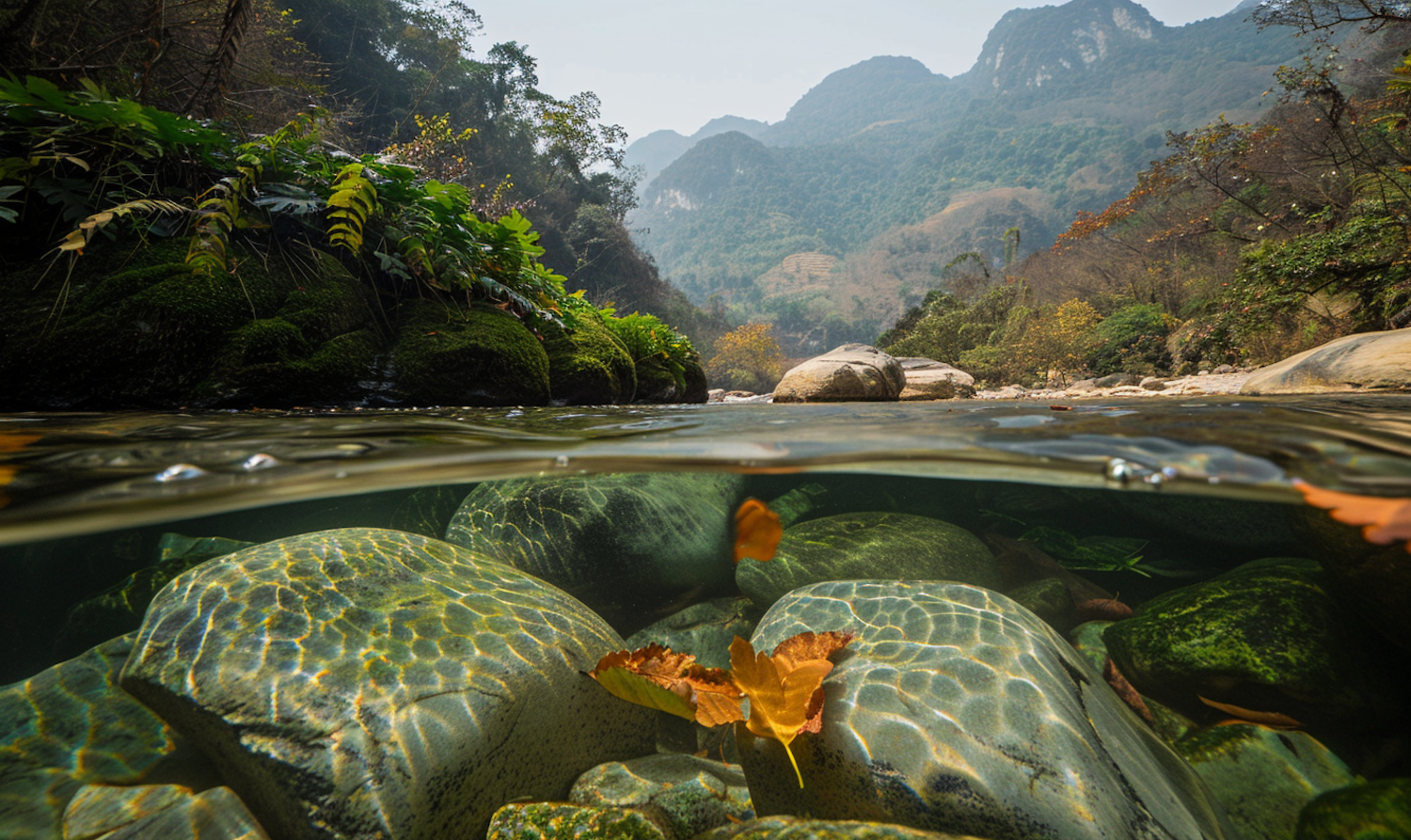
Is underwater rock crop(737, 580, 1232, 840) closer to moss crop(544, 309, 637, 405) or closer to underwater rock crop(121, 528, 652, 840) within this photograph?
underwater rock crop(121, 528, 652, 840)

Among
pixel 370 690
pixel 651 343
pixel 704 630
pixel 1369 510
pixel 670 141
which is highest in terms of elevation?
pixel 670 141

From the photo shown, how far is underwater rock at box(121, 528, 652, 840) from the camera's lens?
6.91ft

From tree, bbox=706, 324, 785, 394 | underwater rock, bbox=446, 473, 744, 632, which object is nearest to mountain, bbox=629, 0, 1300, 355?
tree, bbox=706, 324, 785, 394

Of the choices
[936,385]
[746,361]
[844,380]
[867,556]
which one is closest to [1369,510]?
[867,556]

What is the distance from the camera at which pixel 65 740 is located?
2740mm

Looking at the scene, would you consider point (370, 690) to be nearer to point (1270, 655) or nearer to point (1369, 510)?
point (1369, 510)

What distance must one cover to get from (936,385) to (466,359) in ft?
32.0

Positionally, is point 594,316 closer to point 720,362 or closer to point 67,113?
point 67,113

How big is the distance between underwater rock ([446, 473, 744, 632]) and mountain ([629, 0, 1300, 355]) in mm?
41021

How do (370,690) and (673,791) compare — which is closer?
(370,690)

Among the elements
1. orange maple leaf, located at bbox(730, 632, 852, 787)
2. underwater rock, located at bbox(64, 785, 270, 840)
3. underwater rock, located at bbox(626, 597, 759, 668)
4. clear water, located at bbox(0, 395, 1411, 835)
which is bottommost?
underwater rock, located at bbox(626, 597, 759, 668)

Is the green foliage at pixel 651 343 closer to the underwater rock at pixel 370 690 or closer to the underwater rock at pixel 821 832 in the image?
the underwater rock at pixel 370 690

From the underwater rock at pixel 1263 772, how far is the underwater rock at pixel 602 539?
3.60 metres

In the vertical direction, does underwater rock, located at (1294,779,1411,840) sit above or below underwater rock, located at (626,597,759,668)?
above
